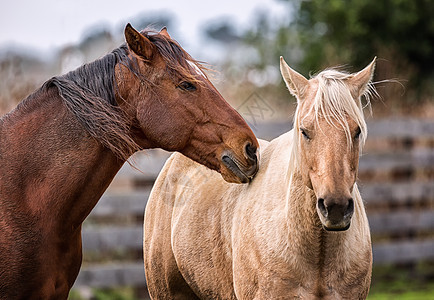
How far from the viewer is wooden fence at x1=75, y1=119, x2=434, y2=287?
6898mm

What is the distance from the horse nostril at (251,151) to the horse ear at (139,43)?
73cm

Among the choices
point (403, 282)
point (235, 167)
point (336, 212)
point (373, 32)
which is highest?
point (235, 167)

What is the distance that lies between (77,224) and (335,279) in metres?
1.41

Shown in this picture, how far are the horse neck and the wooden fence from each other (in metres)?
3.59

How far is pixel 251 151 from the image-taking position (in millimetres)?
3129

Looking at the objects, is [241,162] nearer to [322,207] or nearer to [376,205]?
[322,207]

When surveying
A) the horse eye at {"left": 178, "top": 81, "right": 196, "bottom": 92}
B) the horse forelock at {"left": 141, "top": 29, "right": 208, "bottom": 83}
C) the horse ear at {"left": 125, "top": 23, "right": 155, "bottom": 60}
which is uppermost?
the horse ear at {"left": 125, "top": 23, "right": 155, "bottom": 60}

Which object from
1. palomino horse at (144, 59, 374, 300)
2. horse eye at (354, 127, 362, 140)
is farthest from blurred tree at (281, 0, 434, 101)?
horse eye at (354, 127, 362, 140)

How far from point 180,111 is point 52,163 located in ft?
2.43

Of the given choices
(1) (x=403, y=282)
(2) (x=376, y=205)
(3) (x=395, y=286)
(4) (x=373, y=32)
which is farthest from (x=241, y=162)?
(4) (x=373, y=32)

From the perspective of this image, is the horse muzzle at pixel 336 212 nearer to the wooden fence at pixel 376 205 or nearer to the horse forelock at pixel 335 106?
the horse forelock at pixel 335 106

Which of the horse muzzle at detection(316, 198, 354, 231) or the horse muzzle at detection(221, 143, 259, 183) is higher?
the horse muzzle at detection(221, 143, 259, 183)

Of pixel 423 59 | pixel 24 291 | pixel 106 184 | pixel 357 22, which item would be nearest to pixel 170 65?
pixel 106 184

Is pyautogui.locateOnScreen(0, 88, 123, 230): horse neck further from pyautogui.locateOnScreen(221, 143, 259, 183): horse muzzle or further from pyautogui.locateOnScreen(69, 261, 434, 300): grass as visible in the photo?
pyautogui.locateOnScreen(69, 261, 434, 300): grass
